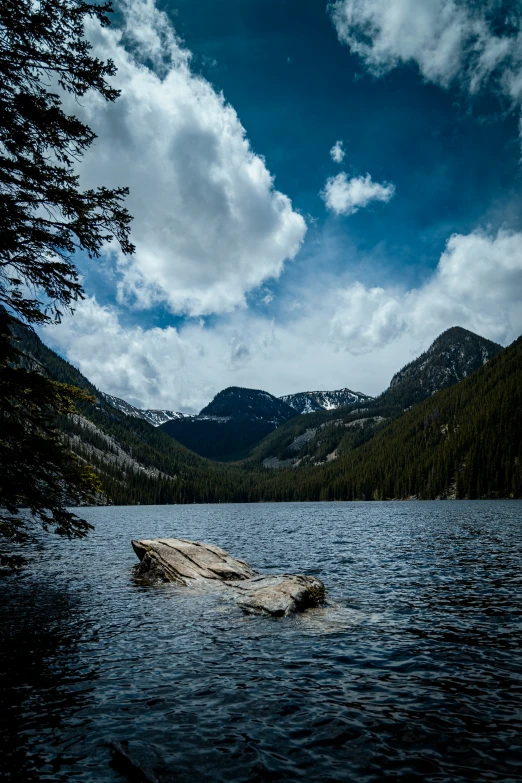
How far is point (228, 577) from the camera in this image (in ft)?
82.4

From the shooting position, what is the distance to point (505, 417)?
571ft

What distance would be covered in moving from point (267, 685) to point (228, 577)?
14.1m

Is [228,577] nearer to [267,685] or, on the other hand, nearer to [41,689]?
[267,685]

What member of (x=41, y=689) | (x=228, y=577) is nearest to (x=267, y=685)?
(x=41, y=689)

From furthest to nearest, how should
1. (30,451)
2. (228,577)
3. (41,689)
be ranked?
1. (228,577)
2. (30,451)
3. (41,689)

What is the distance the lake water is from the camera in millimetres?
8000

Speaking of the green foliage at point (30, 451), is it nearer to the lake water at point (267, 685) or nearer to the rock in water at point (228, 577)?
the lake water at point (267, 685)

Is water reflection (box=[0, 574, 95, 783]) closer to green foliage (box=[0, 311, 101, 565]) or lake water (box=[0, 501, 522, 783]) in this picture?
lake water (box=[0, 501, 522, 783])

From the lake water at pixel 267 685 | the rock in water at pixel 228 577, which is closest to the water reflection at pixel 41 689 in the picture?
the lake water at pixel 267 685

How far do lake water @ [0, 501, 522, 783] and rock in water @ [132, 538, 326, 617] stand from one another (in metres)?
0.91

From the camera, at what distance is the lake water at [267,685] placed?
8.00 meters

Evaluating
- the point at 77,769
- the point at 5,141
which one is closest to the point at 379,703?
the point at 77,769

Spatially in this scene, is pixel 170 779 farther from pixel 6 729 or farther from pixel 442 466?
pixel 442 466

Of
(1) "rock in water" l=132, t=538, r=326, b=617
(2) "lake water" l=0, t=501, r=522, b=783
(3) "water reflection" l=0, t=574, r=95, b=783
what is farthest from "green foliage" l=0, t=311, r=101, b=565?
(1) "rock in water" l=132, t=538, r=326, b=617
